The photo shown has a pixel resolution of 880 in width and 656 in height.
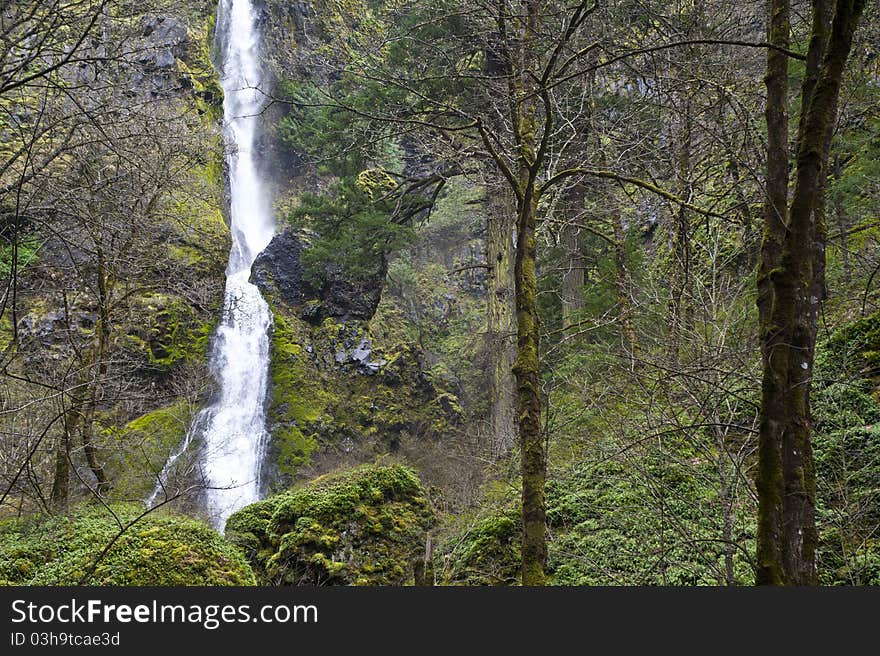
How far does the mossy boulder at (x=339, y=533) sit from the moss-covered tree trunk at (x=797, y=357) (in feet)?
13.4

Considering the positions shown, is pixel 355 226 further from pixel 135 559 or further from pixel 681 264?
pixel 135 559

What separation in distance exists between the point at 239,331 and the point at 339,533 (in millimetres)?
15190

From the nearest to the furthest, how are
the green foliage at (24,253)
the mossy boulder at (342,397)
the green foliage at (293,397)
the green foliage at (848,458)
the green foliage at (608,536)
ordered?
the green foliage at (848,458) < the green foliage at (24,253) < the green foliage at (608,536) < the green foliage at (293,397) < the mossy boulder at (342,397)

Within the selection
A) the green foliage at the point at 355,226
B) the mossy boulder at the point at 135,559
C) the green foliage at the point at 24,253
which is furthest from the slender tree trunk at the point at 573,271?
the green foliage at the point at 24,253

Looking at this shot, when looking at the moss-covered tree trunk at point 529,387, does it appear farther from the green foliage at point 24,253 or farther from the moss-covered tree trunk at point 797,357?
the green foliage at point 24,253

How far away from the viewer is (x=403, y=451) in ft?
56.5

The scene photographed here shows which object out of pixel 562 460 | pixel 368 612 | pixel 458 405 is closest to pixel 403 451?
pixel 458 405

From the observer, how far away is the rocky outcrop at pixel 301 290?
21.4 metres

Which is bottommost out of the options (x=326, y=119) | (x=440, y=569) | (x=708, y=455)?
(x=440, y=569)

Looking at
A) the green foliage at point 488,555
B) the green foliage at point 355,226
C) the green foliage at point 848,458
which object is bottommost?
the green foliage at point 488,555

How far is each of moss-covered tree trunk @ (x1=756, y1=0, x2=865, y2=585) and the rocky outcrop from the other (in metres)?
19.2

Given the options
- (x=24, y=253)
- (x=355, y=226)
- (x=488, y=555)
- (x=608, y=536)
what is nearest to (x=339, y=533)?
(x=488, y=555)

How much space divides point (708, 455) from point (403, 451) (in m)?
14.0

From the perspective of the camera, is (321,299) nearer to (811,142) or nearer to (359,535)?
(359,535)
